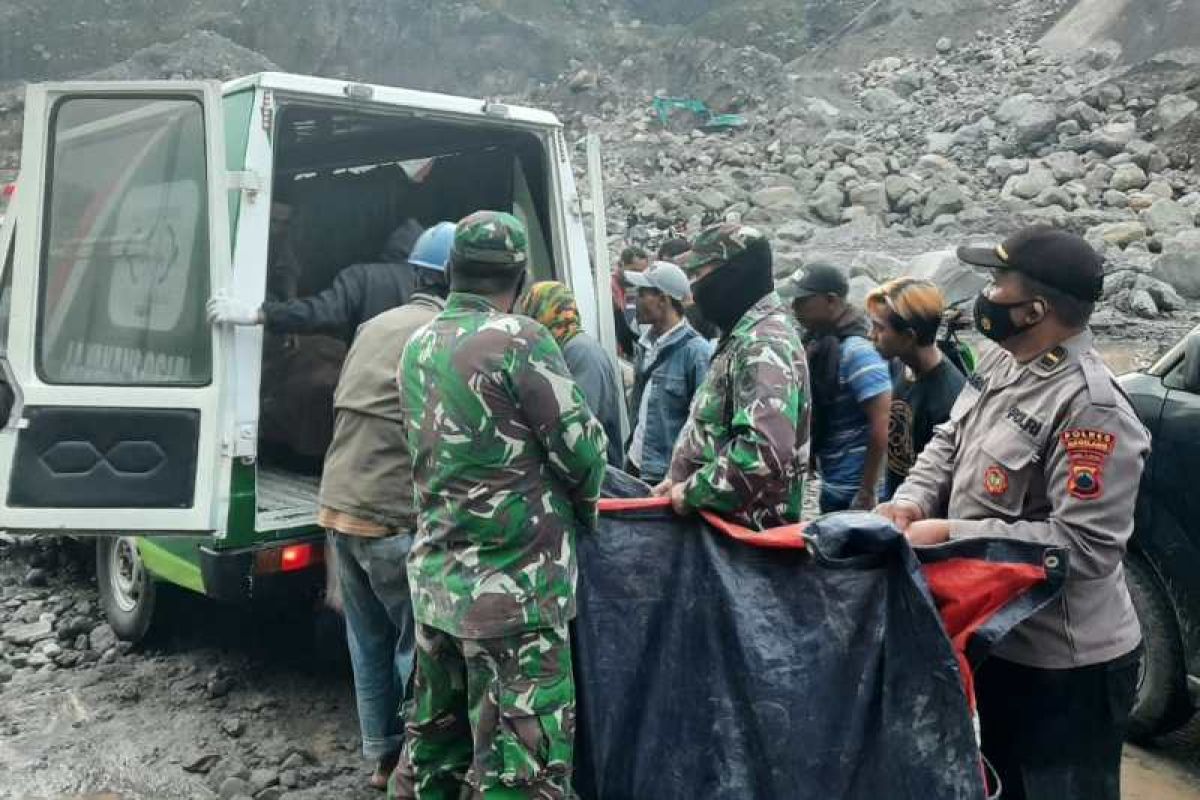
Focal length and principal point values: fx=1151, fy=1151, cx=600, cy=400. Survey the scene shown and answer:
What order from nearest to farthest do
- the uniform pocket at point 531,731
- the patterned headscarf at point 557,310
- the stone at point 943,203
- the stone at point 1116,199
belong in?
the uniform pocket at point 531,731 < the patterned headscarf at point 557,310 < the stone at point 1116,199 < the stone at point 943,203

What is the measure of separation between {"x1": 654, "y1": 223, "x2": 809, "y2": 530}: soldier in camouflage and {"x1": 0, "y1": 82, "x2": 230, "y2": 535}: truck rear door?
1.60 m

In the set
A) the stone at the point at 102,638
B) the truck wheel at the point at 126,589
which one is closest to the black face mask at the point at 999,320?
the truck wheel at the point at 126,589

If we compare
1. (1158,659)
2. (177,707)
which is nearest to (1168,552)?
(1158,659)

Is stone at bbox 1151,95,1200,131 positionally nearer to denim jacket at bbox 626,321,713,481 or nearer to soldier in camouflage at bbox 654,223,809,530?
denim jacket at bbox 626,321,713,481

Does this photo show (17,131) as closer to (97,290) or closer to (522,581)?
(97,290)

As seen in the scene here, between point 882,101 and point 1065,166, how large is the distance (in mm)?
8387

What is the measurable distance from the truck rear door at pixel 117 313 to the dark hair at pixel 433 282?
63 centimetres

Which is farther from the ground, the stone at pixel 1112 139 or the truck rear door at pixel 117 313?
the stone at pixel 1112 139

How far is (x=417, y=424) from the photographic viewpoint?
2750mm

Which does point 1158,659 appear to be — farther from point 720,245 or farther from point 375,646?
point 375,646

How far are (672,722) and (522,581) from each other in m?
0.50

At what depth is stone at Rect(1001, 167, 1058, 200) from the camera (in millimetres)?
17922

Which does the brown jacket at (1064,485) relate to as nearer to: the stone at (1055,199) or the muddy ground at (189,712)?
the muddy ground at (189,712)

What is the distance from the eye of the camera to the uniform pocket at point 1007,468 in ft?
7.95
